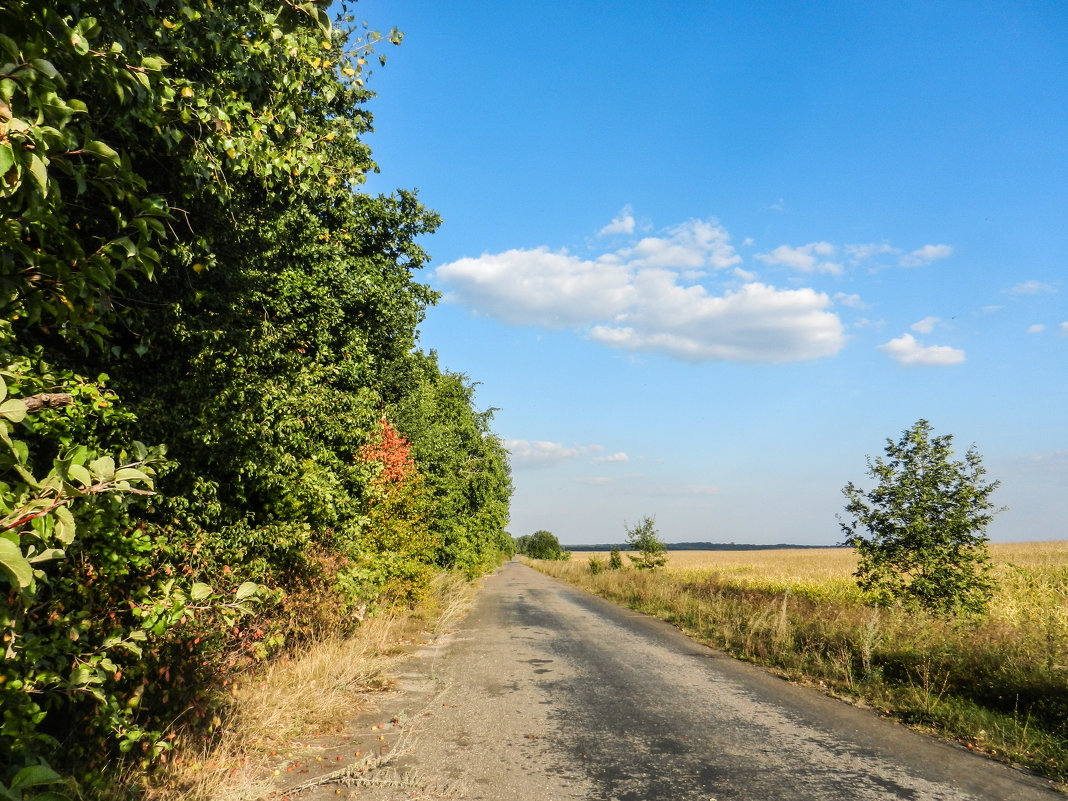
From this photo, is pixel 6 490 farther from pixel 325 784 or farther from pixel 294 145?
pixel 325 784

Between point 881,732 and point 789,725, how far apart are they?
3.58ft

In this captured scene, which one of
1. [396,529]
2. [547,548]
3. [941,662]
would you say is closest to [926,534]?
[941,662]

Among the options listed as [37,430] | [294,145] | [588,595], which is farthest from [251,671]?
[588,595]

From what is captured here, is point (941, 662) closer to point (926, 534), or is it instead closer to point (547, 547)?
point (926, 534)

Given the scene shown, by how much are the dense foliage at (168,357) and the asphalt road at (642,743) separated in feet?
7.26

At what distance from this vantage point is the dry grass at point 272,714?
511cm

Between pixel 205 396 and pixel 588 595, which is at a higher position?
pixel 205 396

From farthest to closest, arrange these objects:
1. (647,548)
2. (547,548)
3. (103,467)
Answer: (547,548) < (647,548) < (103,467)

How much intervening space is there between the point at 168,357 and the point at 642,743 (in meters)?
7.10

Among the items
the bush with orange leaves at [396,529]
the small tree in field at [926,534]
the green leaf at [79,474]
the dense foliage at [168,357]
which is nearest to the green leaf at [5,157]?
the dense foliage at [168,357]

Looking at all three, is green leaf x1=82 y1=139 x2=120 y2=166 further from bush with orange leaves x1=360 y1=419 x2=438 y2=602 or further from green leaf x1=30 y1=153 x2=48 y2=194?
bush with orange leaves x1=360 y1=419 x2=438 y2=602

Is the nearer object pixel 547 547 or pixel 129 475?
pixel 129 475

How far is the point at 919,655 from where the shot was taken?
30.0 ft

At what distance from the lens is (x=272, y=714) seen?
6707 mm
